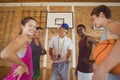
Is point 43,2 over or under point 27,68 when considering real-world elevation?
over

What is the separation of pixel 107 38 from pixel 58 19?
4843 millimetres

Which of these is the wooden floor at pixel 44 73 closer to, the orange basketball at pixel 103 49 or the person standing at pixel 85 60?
the person standing at pixel 85 60

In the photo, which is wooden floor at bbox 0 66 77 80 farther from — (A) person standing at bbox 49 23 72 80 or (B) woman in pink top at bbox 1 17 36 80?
(B) woman in pink top at bbox 1 17 36 80

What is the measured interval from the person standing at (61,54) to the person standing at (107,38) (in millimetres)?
2575

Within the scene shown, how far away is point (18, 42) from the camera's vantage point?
168 cm

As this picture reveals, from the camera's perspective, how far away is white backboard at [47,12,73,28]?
240 inches

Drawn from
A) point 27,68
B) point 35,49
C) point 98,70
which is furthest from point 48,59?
point 98,70

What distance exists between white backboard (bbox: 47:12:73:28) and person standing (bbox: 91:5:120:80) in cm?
457

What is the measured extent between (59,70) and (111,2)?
3.56 metres

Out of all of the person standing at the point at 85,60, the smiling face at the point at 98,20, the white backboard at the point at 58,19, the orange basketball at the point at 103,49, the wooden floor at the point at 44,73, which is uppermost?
the white backboard at the point at 58,19

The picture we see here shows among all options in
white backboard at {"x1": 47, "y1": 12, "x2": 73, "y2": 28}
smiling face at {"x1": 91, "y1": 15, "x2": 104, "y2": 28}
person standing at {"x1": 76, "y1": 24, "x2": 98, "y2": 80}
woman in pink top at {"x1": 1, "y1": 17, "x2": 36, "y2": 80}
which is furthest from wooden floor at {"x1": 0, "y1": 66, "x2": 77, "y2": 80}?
smiling face at {"x1": 91, "y1": 15, "x2": 104, "y2": 28}

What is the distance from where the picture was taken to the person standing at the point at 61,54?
3.97m

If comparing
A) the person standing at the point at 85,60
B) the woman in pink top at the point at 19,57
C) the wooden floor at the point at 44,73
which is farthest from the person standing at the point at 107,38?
the wooden floor at the point at 44,73

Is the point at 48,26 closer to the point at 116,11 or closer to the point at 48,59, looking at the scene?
the point at 48,59
